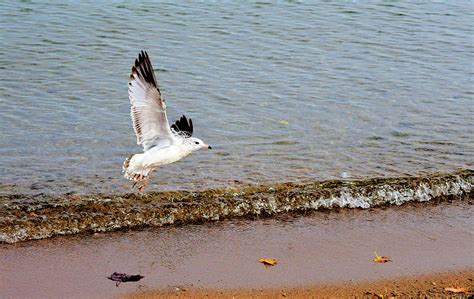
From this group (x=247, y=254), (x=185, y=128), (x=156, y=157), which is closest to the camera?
(x=247, y=254)

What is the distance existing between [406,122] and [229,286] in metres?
5.01

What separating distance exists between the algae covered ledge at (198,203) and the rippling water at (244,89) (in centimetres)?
27

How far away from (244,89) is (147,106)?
178 inches

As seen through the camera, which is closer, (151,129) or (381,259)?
(381,259)

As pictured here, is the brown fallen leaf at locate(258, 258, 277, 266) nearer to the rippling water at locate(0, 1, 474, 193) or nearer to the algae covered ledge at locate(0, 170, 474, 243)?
the algae covered ledge at locate(0, 170, 474, 243)

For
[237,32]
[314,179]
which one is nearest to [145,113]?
[314,179]

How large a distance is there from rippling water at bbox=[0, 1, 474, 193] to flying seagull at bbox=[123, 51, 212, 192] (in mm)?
1022

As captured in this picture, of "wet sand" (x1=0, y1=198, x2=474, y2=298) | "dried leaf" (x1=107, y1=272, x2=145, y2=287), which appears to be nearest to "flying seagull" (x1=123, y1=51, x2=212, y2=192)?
"wet sand" (x1=0, y1=198, x2=474, y2=298)

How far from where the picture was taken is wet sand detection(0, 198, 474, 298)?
19.1ft

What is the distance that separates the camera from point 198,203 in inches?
292

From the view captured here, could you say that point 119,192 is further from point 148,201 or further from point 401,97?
point 401,97

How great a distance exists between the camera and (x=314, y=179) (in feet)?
26.7

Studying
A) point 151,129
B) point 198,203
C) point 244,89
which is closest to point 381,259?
point 198,203

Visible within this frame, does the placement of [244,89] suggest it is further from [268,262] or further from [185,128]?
[268,262]
